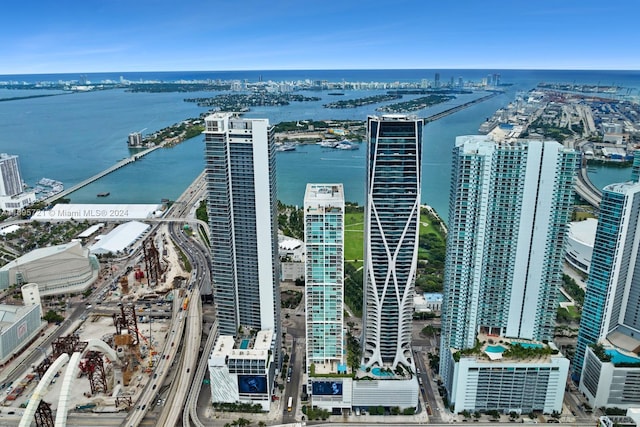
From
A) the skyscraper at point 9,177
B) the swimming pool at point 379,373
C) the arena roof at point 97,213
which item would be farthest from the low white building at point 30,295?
the skyscraper at point 9,177

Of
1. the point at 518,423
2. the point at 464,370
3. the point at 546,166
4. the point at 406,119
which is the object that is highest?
the point at 406,119

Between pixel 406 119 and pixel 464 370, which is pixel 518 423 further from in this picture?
pixel 406 119

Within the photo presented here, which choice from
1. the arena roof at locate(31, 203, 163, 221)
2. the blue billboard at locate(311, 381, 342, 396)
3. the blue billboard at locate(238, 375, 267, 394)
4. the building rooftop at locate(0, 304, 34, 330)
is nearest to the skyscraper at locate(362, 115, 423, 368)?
the blue billboard at locate(311, 381, 342, 396)

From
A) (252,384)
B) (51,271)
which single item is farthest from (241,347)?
(51,271)

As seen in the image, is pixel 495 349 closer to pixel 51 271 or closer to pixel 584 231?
pixel 584 231

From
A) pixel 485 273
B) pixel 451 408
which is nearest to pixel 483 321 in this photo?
pixel 485 273

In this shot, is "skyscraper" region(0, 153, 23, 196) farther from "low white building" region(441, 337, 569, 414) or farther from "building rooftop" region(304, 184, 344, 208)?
"low white building" region(441, 337, 569, 414)
